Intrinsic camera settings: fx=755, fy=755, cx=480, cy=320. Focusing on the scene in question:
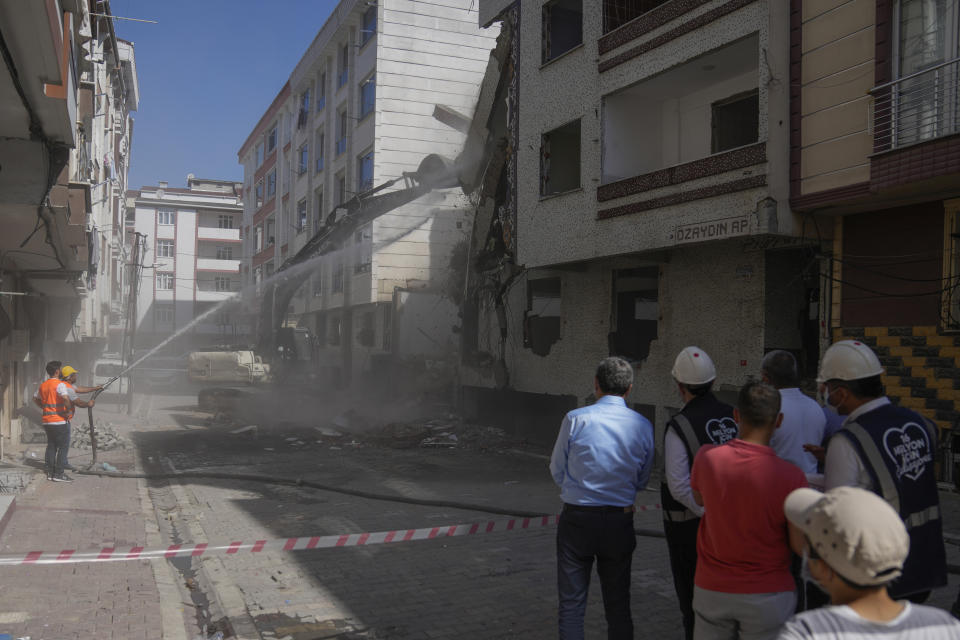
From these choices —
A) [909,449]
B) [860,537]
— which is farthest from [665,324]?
[860,537]

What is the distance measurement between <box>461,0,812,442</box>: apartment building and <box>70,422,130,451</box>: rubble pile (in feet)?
25.2

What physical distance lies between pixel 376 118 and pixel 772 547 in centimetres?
2507

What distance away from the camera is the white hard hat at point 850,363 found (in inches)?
119

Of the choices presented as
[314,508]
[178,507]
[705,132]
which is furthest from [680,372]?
[705,132]

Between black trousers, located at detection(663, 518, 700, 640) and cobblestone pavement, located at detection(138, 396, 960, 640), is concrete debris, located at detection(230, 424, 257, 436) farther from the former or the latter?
black trousers, located at detection(663, 518, 700, 640)

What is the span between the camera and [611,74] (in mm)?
12969

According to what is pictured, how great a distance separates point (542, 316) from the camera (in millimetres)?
16281

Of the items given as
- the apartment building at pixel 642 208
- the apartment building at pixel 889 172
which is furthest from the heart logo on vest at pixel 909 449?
the apartment building at pixel 642 208

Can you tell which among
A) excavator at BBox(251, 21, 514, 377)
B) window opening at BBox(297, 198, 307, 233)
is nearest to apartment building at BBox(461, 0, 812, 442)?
excavator at BBox(251, 21, 514, 377)

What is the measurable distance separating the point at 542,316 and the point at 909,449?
44.0 feet

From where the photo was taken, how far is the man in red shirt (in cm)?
268

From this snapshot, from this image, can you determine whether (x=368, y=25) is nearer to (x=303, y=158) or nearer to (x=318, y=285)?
(x=303, y=158)

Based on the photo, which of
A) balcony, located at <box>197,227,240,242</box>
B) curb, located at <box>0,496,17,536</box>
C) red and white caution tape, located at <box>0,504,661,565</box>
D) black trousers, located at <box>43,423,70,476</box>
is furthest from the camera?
balcony, located at <box>197,227,240,242</box>

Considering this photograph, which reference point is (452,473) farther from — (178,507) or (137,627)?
(137,627)
